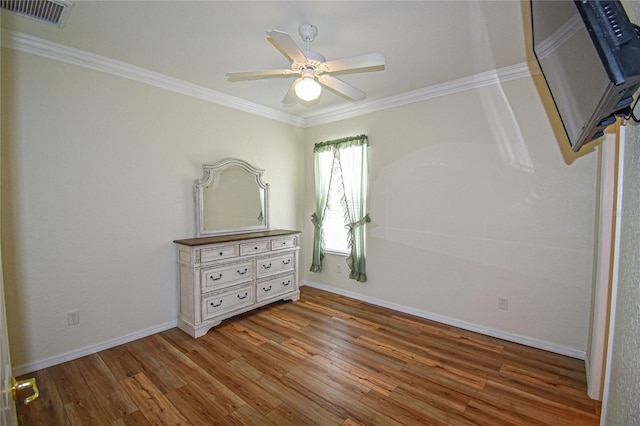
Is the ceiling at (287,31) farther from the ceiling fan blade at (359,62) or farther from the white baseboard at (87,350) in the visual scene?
the white baseboard at (87,350)

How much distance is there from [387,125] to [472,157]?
109cm

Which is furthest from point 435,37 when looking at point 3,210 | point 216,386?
point 3,210

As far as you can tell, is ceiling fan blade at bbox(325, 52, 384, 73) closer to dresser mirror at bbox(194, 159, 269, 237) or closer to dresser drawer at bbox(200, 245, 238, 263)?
dresser mirror at bbox(194, 159, 269, 237)

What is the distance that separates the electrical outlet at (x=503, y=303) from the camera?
285 centimetres

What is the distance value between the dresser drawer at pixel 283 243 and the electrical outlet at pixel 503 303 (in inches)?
94.9

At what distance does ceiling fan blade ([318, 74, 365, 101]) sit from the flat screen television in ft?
4.67

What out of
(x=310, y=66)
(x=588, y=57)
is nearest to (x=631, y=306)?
(x=588, y=57)

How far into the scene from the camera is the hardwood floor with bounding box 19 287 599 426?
6.20 ft

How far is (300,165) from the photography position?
4.57m

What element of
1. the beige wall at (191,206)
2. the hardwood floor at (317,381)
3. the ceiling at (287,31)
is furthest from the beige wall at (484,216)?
the ceiling at (287,31)

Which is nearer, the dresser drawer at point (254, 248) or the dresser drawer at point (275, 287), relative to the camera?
the dresser drawer at point (254, 248)

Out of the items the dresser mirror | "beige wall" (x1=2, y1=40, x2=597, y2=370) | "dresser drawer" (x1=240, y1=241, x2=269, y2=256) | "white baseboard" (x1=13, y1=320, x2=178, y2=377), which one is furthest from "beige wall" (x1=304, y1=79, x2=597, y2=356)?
"white baseboard" (x1=13, y1=320, x2=178, y2=377)

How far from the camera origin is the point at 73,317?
2523 millimetres

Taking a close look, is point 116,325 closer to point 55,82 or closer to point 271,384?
point 271,384
